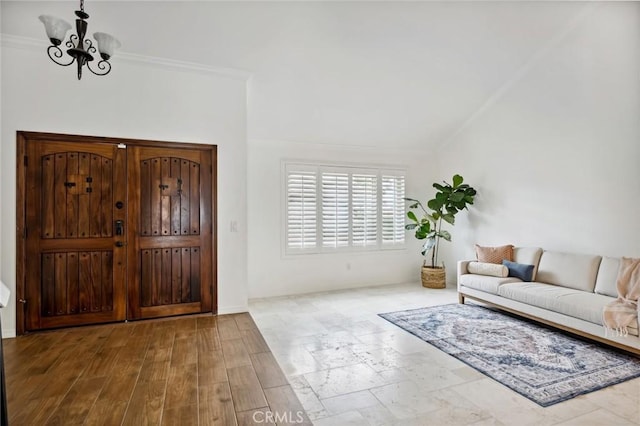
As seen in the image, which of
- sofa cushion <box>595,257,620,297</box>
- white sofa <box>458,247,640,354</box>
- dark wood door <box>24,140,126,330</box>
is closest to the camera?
white sofa <box>458,247,640,354</box>

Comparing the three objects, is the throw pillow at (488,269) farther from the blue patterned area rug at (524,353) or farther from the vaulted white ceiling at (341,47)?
the vaulted white ceiling at (341,47)

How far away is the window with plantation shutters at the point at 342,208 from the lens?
5691 mm

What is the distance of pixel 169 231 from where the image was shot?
4.15 m

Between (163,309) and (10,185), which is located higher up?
(10,185)

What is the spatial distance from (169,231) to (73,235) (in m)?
0.97

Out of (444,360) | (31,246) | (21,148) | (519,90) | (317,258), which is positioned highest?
(519,90)

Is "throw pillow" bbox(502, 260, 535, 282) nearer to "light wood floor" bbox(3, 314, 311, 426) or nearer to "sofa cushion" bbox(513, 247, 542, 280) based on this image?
"sofa cushion" bbox(513, 247, 542, 280)

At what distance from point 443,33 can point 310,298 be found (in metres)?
4.09

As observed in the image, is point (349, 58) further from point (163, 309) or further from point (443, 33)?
point (163, 309)

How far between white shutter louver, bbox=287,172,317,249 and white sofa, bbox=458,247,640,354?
2420mm

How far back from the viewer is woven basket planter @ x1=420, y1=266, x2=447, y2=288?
5.96 m

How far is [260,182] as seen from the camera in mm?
5453

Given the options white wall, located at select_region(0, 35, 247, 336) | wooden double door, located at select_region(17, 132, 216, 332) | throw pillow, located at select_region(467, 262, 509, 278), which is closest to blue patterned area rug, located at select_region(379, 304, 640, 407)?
throw pillow, located at select_region(467, 262, 509, 278)

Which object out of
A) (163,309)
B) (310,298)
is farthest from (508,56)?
(163,309)
